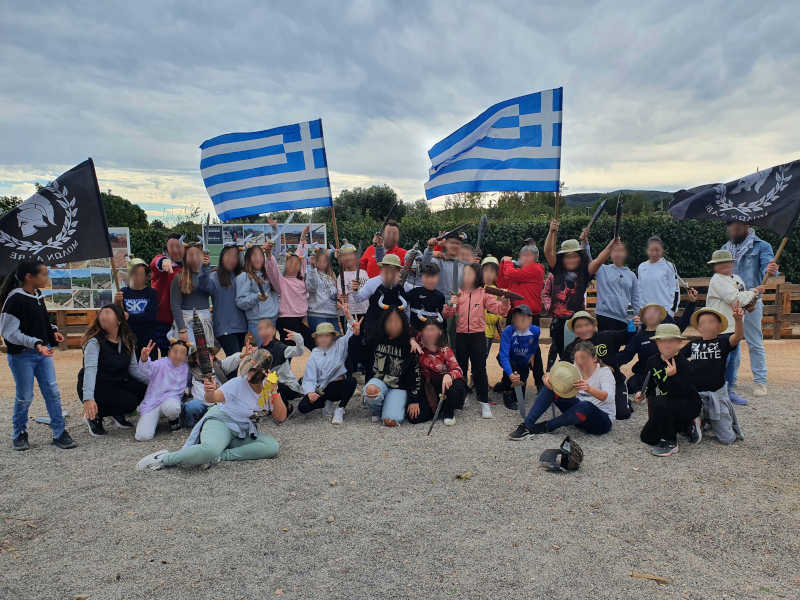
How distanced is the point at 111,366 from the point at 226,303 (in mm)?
1466

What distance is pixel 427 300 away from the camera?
21.4ft

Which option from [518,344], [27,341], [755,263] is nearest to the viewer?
[27,341]

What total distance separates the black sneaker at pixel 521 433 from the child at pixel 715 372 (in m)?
1.72

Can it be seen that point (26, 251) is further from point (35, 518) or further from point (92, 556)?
point (92, 556)

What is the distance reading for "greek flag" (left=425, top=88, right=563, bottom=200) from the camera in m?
6.45

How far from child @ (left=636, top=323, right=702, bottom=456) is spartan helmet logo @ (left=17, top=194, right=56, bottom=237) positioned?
6.24 metres

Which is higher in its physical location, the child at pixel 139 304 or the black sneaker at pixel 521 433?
the child at pixel 139 304

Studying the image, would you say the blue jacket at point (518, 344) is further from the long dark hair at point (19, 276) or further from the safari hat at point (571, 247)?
the long dark hair at point (19, 276)

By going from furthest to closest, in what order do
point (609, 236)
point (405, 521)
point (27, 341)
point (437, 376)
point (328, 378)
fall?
1. point (609, 236)
2. point (328, 378)
3. point (437, 376)
4. point (27, 341)
5. point (405, 521)

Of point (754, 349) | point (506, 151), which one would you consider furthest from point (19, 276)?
point (754, 349)

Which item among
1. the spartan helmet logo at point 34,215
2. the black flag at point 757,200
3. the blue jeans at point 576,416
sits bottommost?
the blue jeans at point 576,416

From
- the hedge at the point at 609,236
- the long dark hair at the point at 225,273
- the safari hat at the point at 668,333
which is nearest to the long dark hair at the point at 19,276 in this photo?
the long dark hair at the point at 225,273

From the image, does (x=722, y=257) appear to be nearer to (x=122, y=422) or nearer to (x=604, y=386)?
(x=604, y=386)

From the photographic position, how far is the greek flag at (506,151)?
→ 6.45 m
